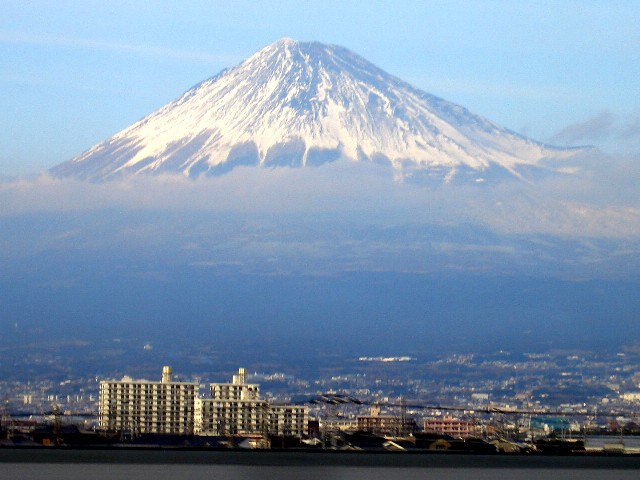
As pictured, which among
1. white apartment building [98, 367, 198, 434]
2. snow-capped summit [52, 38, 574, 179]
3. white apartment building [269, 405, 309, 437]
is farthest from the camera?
snow-capped summit [52, 38, 574, 179]

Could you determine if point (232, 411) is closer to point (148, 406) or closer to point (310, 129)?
point (148, 406)

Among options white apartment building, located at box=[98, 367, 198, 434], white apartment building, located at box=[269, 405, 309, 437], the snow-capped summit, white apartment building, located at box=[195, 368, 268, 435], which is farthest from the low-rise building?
the snow-capped summit

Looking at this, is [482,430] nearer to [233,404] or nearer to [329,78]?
[233,404]

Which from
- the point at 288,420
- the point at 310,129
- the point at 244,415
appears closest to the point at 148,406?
the point at 244,415

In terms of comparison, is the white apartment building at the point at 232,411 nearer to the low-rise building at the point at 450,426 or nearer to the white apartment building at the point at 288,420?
the white apartment building at the point at 288,420

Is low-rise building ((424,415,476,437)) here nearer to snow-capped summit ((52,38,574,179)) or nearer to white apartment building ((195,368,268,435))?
white apartment building ((195,368,268,435))

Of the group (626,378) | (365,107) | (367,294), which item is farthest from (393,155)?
(626,378)
